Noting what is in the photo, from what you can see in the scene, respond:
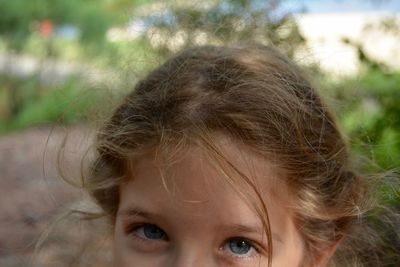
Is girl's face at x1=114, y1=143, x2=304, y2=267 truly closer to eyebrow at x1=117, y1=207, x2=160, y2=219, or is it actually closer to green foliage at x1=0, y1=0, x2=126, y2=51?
eyebrow at x1=117, y1=207, x2=160, y2=219

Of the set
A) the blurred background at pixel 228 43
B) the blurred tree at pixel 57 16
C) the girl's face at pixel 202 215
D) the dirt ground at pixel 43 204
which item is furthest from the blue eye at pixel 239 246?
the blurred tree at pixel 57 16

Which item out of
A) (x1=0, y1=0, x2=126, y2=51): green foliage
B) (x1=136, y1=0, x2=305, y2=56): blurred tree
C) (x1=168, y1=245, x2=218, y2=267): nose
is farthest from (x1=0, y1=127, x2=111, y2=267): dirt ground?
(x1=0, y1=0, x2=126, y2=51): green foliage

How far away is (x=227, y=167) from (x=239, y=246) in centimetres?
21

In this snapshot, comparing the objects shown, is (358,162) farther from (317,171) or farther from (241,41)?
(241,41)

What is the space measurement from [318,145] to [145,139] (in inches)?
18.9

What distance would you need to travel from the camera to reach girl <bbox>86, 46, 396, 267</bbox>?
6.87 ft

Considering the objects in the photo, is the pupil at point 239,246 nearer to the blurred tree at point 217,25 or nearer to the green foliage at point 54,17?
the blurred tree at point 217,25

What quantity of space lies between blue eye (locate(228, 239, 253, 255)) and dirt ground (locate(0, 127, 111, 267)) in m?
0.77

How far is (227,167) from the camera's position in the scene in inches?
82.1

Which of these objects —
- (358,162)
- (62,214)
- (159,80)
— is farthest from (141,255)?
(62,214)

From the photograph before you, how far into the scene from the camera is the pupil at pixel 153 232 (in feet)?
7.11

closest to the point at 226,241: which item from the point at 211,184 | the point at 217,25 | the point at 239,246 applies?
the point at 239,246

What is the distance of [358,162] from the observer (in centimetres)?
259

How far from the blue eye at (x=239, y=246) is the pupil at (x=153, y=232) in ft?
0.59
